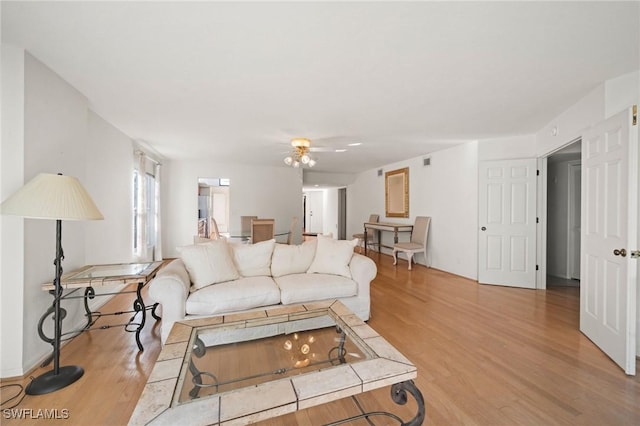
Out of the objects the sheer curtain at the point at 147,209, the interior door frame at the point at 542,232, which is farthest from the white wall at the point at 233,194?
the interior door frame at the point at 542,232

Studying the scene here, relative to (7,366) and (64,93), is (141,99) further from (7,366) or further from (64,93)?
(7,366)

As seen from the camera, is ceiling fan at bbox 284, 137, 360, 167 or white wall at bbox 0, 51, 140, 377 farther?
ceiling fan at bbox 284, 137, 360, 167

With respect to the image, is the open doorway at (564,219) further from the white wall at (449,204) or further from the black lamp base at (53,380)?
the black lamp base at (53,380)

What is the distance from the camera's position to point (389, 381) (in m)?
1.23

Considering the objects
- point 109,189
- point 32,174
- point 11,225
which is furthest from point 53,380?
point 109,189

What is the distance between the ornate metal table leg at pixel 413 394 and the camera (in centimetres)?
128

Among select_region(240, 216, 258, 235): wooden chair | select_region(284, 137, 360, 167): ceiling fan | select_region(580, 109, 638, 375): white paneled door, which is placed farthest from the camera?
select_region(240, 216, 258, 235): wooden chair

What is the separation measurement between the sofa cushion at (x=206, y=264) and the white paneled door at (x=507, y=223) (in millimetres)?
4034

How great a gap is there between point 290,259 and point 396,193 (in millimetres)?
4408

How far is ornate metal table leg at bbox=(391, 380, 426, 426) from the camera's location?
128 centimetres

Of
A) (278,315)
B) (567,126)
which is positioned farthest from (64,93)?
(567,126)

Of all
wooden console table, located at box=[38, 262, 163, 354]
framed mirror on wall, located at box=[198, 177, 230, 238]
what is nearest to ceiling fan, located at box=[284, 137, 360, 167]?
wooden console table, located at box=[38, 262, 163, 354]

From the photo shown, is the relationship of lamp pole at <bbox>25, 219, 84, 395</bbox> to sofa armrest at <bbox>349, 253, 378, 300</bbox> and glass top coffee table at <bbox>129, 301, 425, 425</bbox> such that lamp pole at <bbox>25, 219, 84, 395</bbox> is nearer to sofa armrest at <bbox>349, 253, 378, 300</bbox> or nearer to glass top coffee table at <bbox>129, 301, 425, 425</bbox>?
glass top coffee table at <bbox>129, 301, 425, 425</bbox>

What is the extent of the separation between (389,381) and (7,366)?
8.79ft
